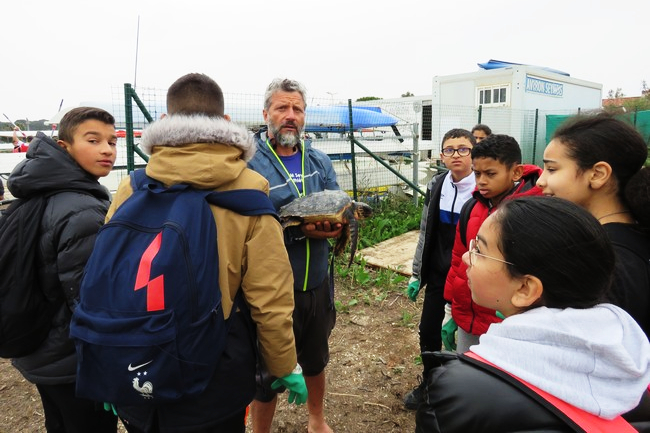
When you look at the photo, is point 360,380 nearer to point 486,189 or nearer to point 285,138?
point 486,189

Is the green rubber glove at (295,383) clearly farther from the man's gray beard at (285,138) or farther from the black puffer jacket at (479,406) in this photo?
the man's gray beard at (285,138)

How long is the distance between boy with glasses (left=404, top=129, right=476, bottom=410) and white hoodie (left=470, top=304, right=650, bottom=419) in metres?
1.97

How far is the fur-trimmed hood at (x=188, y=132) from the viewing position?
1.42m

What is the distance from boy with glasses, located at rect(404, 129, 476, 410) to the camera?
2.85 meters

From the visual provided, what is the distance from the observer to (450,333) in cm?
261

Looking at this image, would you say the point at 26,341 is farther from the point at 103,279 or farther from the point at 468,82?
the point at 468,82

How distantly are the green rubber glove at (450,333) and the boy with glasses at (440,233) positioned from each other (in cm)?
18

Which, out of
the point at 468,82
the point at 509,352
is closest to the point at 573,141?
the point at 509,352

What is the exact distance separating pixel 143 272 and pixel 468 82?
40.8ft

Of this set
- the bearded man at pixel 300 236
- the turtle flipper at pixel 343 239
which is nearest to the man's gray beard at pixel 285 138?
the bearded man at pixel 300 236

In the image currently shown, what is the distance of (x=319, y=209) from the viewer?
2.17 meters

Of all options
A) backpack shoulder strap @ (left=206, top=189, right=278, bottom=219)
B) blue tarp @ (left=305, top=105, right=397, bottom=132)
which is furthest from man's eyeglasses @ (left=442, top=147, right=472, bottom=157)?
blue tarp @ (left=305, top=105, right=397, bottom=132)

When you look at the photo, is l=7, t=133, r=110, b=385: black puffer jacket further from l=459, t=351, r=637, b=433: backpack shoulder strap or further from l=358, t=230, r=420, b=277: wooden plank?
l=358, t=230, r=420, b=277: wooden plank

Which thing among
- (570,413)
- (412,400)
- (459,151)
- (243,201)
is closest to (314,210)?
(243,201)
